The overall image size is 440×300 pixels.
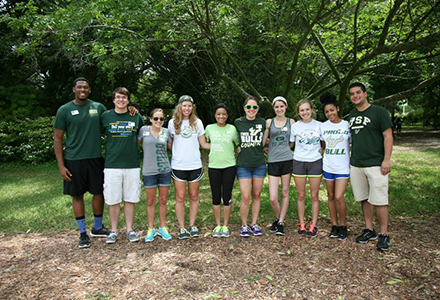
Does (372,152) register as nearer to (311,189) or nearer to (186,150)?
(311,189)

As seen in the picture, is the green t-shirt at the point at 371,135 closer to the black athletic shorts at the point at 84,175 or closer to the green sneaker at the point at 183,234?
the green sneaker at the point at 183,234

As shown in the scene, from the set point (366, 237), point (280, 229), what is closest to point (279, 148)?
point (280, 229)

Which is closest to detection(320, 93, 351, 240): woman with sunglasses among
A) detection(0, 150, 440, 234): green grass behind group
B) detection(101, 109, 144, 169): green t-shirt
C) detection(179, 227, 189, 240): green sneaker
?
detection(0, 150, 440, 234): green grass behind group

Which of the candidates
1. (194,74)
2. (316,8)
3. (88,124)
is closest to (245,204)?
(88,124)

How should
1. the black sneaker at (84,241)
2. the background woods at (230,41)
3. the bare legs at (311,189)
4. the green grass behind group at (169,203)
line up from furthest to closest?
the background woods at (230,41)
the green grass behind group at (169,203)
the bare legs at (311,189)
the black sneaker at (84,241)

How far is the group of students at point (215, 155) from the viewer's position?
415 cm

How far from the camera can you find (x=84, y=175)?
419 cm

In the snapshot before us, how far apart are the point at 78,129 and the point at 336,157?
323 cm

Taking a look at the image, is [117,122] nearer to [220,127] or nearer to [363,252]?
[220,127]

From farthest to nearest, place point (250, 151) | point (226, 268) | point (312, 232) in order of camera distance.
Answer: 1. point (312, 232)
2. point (250, 151)
3. point (226, 268)

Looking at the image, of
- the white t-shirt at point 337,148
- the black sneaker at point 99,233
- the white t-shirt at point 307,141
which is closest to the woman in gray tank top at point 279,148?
the white t-shirt at point 307,141

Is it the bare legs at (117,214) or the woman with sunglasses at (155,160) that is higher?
the woman with sunglasses at (155,160)

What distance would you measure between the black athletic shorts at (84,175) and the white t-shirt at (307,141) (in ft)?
8.43

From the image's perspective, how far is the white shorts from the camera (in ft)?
13.6
